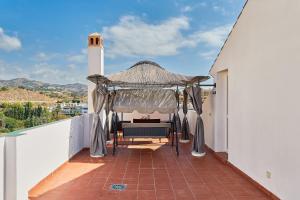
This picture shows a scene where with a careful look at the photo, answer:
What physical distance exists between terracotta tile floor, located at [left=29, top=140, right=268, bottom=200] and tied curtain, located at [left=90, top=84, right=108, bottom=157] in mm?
282

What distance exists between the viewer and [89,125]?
294 inches

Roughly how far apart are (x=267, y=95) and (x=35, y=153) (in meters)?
4.11

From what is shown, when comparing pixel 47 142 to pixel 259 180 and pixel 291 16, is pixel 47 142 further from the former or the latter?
pixel 291 16

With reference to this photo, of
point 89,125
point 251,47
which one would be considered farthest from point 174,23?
point 251,47

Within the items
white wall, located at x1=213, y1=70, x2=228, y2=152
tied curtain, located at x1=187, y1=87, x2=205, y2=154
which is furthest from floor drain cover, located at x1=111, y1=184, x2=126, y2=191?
white wall, located at x1=213, y1=70, x2=228, y2=152

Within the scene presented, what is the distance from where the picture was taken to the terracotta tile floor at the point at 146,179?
13.0ft

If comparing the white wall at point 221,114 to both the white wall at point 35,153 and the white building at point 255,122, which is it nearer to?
the white building at point 255,122

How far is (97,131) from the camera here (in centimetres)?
667

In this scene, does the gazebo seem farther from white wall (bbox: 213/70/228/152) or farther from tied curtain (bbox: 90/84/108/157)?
white wall (bbox: 213/70/228/152)

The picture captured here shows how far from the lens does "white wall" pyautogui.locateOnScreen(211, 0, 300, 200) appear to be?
10.7 ft

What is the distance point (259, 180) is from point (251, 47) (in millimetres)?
2503

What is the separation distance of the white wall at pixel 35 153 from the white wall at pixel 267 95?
12.7 feet

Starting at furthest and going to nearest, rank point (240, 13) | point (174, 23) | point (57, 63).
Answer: point (57, 63) → point (174, 23) → point (240, 13)

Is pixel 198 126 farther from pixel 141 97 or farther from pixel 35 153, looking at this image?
pixel 35 153
